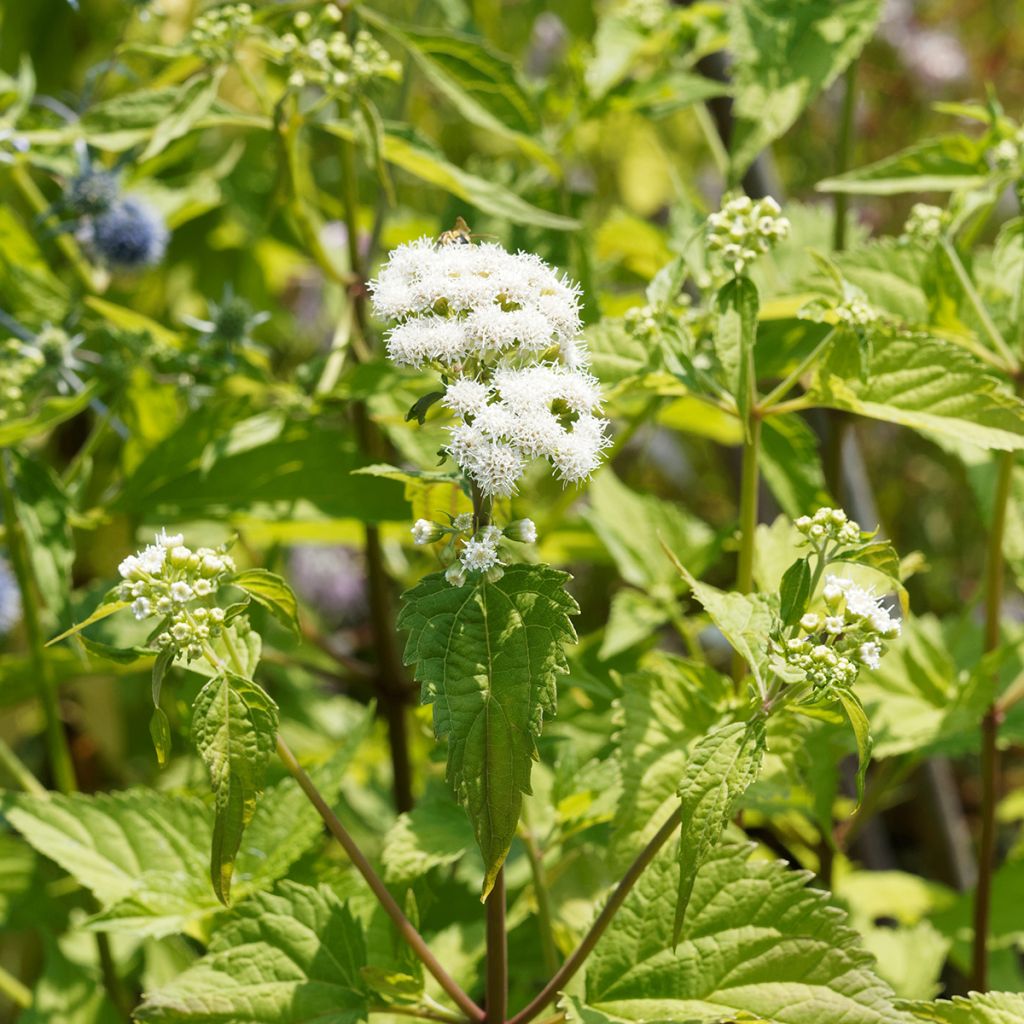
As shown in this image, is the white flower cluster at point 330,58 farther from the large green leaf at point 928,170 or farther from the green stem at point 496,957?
the green stem at point 496,957

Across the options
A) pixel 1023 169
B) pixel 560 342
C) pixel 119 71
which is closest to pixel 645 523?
pixel 1023 169

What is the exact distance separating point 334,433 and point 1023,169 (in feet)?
2.83

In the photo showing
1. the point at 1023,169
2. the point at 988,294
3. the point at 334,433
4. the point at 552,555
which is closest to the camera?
the point at 1023,169

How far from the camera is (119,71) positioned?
1.67m

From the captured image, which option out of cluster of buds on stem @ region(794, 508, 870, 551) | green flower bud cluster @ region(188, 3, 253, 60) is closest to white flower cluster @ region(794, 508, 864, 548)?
cluster of buds on stem @ region(794, 508, 870, 551)

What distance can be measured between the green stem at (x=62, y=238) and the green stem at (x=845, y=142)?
109 cm

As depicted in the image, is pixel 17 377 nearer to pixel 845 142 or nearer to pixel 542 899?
pixel 542 899

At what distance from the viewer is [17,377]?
1.45 meters

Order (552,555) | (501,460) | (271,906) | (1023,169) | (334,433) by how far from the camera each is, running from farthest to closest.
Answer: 1. (552,555)
2. (334,433)
3. (1023,169)
4. (271,906)
5. (501,460)

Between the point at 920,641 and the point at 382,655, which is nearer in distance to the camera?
the point at 920,641

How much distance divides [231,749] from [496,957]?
304 millimetres

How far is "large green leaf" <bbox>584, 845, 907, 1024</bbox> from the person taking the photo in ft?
3.00

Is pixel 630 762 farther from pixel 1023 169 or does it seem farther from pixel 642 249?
pixel 642 249

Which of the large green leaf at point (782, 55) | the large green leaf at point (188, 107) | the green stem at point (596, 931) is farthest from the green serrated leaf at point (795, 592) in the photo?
the large green leaf at point (188, 107)
